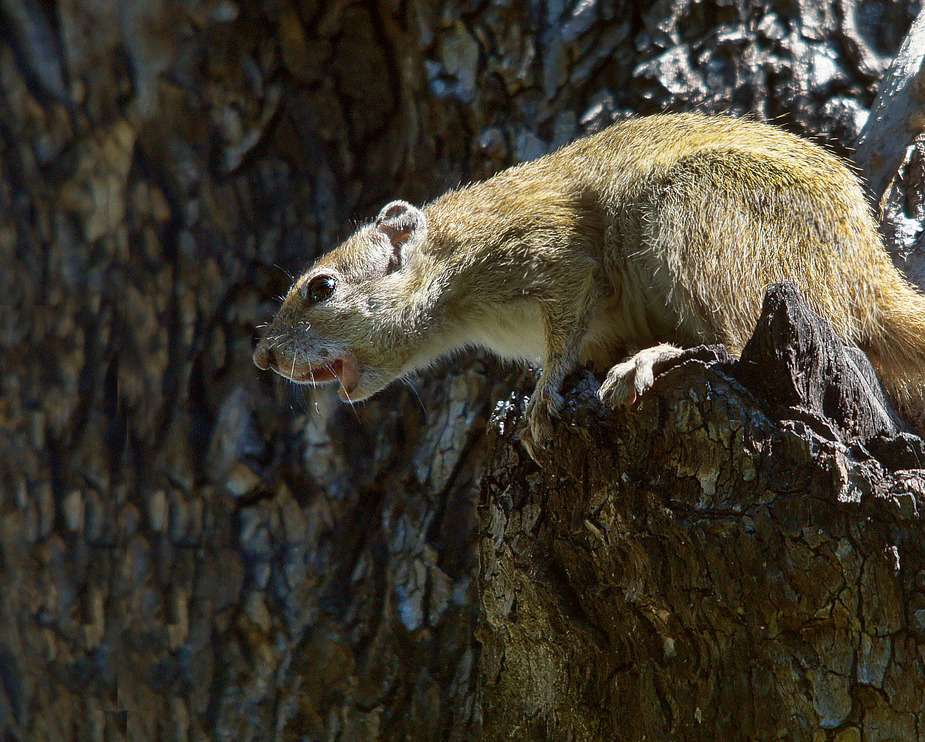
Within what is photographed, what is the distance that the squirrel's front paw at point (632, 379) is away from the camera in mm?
2227

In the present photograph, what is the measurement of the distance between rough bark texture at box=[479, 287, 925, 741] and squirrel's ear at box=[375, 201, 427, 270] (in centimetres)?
104

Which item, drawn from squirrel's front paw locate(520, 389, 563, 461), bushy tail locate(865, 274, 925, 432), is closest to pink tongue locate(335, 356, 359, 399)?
squirrel's front paw locate(520, 389, 563, 461)

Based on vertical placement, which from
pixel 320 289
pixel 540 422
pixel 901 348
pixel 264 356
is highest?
pixel 320 289

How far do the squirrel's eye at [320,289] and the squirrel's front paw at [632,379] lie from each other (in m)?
1.24

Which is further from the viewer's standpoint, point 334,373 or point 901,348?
point 334,373

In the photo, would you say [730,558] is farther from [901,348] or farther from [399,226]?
[399,226]

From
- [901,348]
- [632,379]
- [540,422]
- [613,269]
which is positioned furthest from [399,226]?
[901,348]

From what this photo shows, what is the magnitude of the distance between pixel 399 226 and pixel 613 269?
818 mm

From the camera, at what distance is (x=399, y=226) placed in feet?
10.6

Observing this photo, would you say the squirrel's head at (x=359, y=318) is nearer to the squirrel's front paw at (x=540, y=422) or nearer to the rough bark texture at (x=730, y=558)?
the squirrel's front paw at (x=540, y=422)

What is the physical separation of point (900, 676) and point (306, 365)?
2082mm

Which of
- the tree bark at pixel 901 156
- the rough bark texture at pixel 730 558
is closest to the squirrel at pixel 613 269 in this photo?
the rough bark texture at pixel 730 558

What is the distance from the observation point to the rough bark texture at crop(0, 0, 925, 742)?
366 centimetres

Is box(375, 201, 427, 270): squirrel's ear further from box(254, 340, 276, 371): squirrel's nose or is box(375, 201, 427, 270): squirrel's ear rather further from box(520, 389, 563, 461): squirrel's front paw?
box(520, 389, 563, 461): squirrel's front paw
